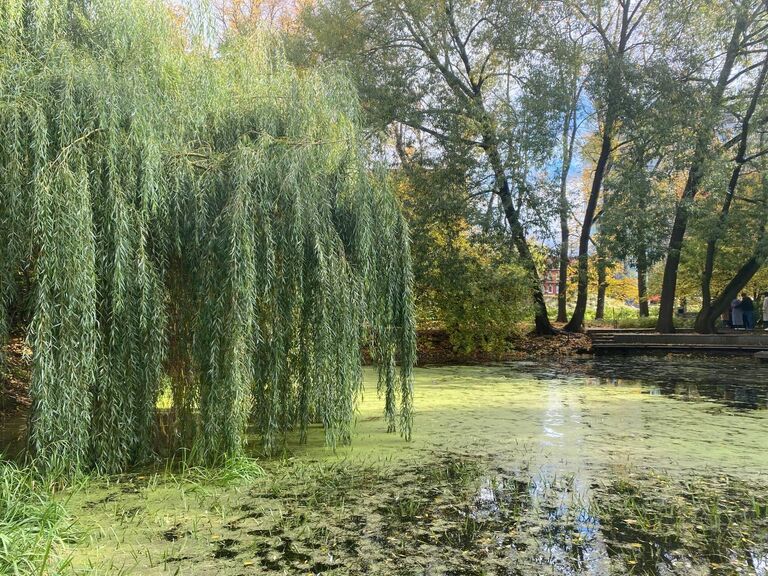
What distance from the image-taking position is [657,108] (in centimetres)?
1472

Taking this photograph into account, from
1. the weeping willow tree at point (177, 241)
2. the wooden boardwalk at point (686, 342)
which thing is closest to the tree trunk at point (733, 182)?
the wooden boardwalk at point (686, 342)

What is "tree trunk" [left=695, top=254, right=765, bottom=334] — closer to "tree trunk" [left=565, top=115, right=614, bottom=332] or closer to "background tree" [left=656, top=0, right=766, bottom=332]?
"background tree" [left=656, top=0, right=766, bottom=332]

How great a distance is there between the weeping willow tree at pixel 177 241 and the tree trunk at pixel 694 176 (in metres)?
12.0

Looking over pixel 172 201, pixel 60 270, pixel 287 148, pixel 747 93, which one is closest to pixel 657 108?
pixel 747 93

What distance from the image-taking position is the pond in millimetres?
3100

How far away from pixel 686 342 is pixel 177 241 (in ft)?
47.3

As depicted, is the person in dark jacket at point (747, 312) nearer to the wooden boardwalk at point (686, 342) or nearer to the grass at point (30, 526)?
the wooden boardwalk at point (686, 342)

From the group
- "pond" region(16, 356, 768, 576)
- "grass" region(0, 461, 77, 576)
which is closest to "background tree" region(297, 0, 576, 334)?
"pond" region(16, 356, 768, 576)

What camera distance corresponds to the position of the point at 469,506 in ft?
13.0

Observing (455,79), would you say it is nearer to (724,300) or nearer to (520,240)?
(520,240)

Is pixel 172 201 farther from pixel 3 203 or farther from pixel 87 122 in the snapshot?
pixel 3 203

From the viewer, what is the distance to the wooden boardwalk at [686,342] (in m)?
14.8

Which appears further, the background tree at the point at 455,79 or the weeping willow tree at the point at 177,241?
the background tree at the point at 455,79

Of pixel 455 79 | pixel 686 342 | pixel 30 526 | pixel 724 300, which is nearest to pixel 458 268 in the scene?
pixel 455 79
